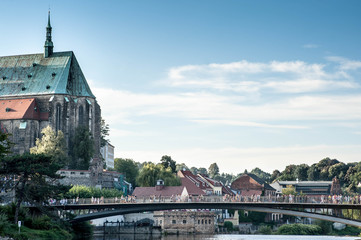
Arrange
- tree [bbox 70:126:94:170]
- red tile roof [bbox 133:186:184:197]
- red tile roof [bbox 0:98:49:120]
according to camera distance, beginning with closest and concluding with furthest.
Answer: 1. red tile roof [bbox 133:186:184:197]
2. tree [bbox 70:126:94:170]
3. red tile roof [bbox 0:98:49:120]

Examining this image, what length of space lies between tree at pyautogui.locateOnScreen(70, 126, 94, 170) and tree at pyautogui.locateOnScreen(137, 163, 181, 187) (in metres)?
10.1

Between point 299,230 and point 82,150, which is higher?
point 82,150

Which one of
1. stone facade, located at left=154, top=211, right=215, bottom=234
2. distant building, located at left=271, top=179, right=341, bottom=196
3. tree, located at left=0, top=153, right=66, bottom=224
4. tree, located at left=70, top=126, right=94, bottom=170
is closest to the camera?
tree, located at left=0, top=153, right=66, bottom=224

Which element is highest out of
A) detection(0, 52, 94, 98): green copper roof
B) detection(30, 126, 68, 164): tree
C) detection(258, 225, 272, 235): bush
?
detection(0, 52, 94, 98): green copper roof

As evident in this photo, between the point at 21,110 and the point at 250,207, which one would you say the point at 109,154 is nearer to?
the point at 21,110

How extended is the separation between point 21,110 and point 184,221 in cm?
3846

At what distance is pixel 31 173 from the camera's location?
73.6m

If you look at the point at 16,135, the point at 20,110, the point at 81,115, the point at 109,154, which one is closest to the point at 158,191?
the point at 81,115

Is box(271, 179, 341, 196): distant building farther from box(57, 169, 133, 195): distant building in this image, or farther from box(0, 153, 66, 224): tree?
box(0, 153, 66, 224): tree

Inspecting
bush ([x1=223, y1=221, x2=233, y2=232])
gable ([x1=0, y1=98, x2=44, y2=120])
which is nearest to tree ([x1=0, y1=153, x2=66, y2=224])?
bush ([x1=223, y1=221, x2=233, y2=232])

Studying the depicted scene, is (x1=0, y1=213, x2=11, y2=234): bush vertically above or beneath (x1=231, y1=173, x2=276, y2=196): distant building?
beneath

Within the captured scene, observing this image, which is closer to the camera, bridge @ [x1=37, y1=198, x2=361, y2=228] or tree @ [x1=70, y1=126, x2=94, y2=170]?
bridge @ [x1=37, y1=198, x2=361, y2=228]

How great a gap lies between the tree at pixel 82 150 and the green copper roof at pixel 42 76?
8717 mm

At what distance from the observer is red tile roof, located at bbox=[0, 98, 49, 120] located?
128125mm
